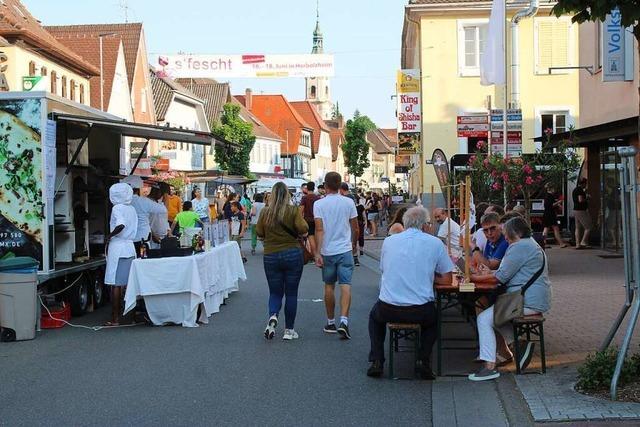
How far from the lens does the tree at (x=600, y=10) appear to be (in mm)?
6344

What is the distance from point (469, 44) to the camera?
33.0 m

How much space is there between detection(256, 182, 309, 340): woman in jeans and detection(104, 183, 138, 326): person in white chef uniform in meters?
2.35

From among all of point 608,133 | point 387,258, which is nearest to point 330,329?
point 387,258

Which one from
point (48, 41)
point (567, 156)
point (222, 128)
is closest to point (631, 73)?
point (567, 156)

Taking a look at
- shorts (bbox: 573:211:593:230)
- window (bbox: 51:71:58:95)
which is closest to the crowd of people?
shorts (bbox: 573:211:593:230)

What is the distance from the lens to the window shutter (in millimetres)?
32906

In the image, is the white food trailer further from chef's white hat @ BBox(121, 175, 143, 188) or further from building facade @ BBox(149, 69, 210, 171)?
building facade @ BBox(149, 69, 210, 171)

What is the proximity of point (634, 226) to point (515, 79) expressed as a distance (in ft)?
76.9

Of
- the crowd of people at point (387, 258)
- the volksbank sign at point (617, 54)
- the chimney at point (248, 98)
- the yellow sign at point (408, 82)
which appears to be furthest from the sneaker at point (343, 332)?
the chimney at point (248, 98)

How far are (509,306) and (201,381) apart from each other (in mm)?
2787

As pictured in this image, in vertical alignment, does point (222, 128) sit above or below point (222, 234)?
above

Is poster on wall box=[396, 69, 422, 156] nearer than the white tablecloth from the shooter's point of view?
No

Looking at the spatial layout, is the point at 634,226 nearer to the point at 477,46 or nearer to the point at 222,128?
the point at 477,46

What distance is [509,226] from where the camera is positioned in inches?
311
